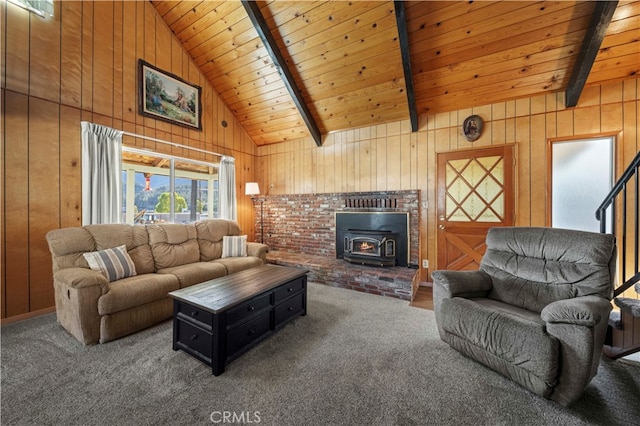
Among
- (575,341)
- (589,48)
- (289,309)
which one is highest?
(589,48)

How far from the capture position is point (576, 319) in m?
1.39

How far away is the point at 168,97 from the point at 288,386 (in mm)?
4470

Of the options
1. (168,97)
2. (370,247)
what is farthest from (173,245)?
(370,247)

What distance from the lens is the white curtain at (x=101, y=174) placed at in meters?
3.06

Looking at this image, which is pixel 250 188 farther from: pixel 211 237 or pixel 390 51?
pixel 390 51

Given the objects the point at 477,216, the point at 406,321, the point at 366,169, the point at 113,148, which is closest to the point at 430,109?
the point at 366,169

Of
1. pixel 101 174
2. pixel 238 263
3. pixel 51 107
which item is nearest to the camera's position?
pixel 51 107

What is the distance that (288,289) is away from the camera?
98.5 inches

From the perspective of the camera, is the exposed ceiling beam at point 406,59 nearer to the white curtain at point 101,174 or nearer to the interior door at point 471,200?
the interior door at point 471,200

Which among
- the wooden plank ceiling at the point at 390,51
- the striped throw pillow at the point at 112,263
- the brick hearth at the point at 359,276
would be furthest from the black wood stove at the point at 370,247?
the striped throw pillow at the point at 112,263

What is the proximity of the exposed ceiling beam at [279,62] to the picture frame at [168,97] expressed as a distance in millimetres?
1728

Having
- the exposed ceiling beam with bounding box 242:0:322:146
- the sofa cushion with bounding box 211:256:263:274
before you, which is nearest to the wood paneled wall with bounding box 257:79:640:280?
the exposed ceiling beam with bounding box 242:0:322:146

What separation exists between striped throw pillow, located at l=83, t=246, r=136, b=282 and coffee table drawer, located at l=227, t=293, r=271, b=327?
1584 mm

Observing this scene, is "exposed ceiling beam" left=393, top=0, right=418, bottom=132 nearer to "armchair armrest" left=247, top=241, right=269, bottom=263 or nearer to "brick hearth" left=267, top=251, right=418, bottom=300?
"brick hearth" left=267, top=251, right=418, bottom=300
